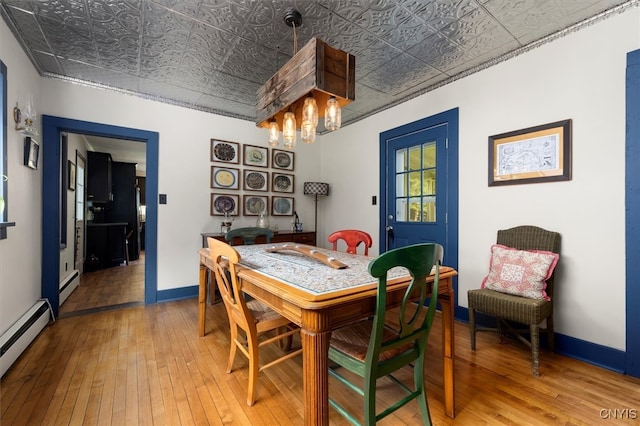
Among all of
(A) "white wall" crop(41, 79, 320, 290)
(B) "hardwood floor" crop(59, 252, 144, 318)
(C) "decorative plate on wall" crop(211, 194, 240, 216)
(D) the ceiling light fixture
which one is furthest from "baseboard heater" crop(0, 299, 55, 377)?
(D) the ceiling light fixture

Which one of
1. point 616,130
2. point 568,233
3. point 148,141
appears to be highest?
point 148,141

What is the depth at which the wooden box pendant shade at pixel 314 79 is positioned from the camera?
1476 mm

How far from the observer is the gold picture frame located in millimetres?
2104

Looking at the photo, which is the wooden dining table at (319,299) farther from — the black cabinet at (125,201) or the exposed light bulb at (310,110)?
the black cabinet at (125,201)

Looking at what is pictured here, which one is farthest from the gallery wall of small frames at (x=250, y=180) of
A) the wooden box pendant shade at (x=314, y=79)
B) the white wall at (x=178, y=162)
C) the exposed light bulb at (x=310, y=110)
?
the exposed light bulb at (x=310, y=110)

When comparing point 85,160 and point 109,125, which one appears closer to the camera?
point 109,125

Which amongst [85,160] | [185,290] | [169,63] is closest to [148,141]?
[169,63]

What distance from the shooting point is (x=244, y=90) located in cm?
309

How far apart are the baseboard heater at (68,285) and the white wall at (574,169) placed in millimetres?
4514

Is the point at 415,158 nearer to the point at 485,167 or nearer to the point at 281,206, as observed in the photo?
the point at 485,167

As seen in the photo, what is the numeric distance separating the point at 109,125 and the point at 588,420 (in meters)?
4.57

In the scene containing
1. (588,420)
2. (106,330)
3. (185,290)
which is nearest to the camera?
(588,420)

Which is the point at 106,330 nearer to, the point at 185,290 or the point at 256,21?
the point at 185,290

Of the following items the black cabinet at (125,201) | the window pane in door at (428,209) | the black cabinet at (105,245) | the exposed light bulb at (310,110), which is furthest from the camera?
the black cabinet at (125,201)
